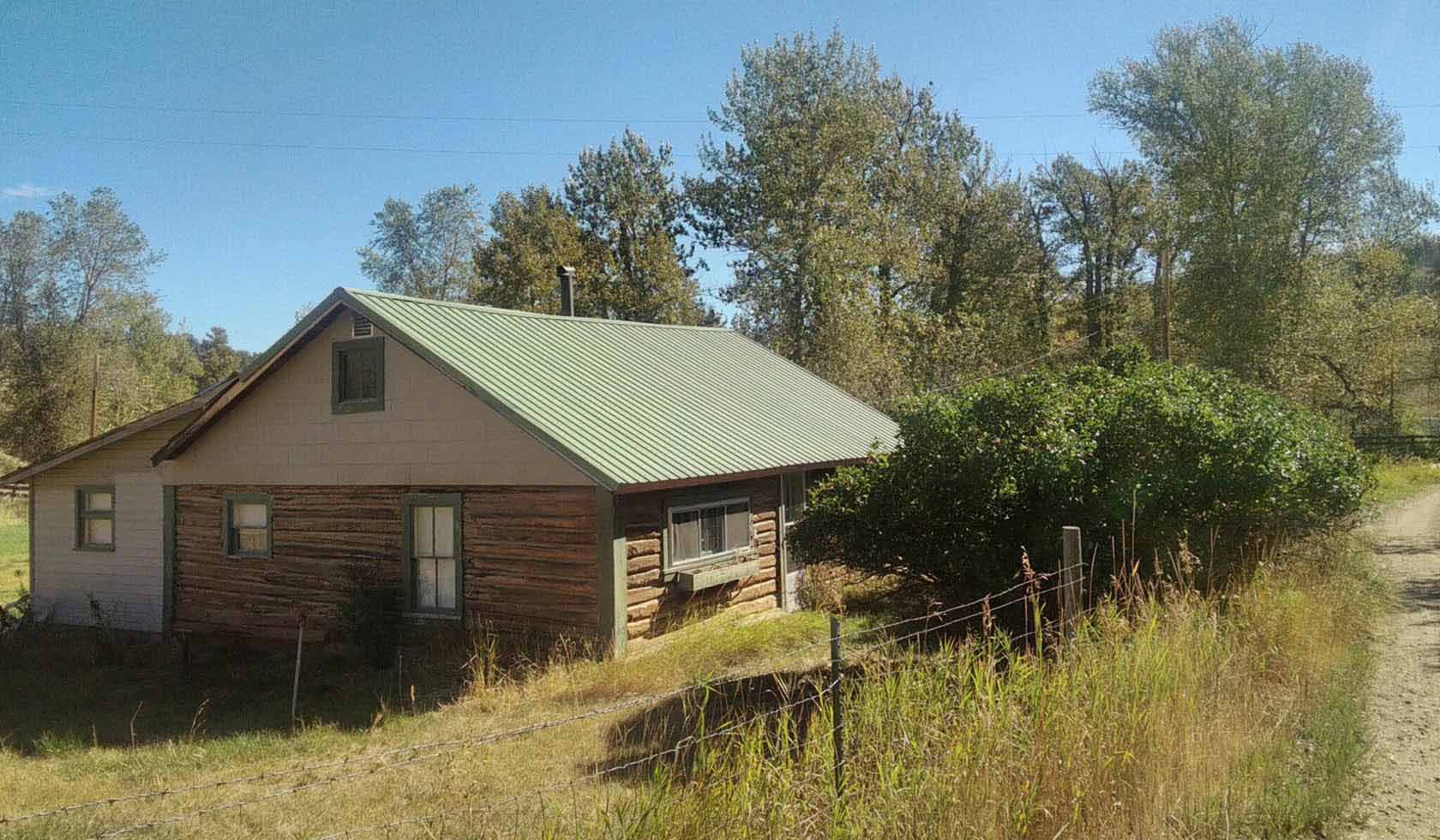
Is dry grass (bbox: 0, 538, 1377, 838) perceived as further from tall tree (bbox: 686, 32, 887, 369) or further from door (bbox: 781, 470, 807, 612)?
tall tree (bbox: 686, 32, 887, 369)

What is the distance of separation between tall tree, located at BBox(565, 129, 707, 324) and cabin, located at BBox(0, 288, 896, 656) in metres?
23.8

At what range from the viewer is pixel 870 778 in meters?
5.41

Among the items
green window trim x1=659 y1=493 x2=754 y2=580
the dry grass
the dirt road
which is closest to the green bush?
the dry grass

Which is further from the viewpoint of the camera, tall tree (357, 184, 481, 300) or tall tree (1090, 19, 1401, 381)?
tall tree (357, 184, 481, 300)

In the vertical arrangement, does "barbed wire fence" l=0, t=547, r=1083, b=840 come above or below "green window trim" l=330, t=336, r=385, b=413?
below

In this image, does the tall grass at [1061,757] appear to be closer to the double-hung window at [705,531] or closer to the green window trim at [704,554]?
the green window trim at [704,554]

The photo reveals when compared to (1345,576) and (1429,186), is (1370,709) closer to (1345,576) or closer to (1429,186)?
(1345,576)

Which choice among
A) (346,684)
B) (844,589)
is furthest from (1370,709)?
(346,684)

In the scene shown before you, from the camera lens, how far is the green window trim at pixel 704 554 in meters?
14.4

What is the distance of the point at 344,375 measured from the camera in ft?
51.6

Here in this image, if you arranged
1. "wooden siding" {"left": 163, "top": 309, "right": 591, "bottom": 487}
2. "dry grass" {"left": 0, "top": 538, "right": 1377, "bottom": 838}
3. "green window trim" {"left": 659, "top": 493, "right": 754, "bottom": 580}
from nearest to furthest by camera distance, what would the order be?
"dry grass" {"left": 0, "top": 538, "right": 1377, "bottom": 838} → "wooden siding" {"left": 163, "top": 309, "right": 591, "bottom": 487} → "green window trim" {"left": 659, "top": 493, "right": 754, "bottom": 580}

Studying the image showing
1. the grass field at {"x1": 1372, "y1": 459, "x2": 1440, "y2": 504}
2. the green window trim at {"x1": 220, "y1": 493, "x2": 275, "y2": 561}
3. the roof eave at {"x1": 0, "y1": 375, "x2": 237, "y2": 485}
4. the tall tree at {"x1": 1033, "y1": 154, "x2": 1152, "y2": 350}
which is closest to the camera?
the green window trim at {"x1": 220, "y1": 493, "x2": 275, "y2": 561}

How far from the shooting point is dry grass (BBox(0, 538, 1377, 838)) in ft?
16.7

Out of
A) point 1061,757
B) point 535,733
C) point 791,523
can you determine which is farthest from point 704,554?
point 1061,757
